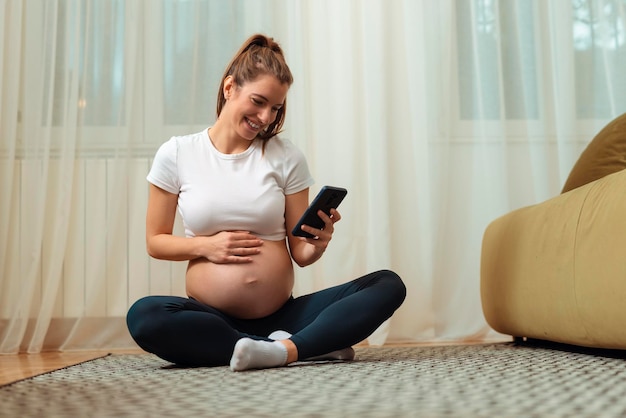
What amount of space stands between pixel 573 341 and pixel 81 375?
104cm

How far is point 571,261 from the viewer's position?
171cm

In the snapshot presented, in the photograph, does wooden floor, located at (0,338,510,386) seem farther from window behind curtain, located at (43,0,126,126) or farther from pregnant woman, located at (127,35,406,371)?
window behind curtain, located at (43,0,126,126)

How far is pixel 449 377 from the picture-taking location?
1288 millimetres

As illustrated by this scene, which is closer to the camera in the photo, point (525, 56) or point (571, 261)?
point (571, 261)

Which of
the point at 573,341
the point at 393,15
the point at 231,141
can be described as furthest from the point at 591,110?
the point at 231,141

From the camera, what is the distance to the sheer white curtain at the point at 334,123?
8.93 feet

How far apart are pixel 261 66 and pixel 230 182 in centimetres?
27

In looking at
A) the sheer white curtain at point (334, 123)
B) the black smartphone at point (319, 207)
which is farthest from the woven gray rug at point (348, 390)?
the sheer white curtain at point (334, 123)

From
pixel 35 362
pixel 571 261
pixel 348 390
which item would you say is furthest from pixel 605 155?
pixel 35 362

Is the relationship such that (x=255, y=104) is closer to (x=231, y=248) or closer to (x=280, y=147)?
(x=280, y=147)

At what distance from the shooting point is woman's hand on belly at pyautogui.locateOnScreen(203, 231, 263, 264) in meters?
1.69

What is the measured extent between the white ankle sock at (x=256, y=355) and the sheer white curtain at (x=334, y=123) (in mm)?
1206

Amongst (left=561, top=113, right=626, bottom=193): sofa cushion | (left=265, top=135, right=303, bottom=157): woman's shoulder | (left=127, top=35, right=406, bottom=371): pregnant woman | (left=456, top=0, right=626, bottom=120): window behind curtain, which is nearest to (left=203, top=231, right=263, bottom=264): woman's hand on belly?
(left=127, top=35, right=406, bottom=371): pregnant woman

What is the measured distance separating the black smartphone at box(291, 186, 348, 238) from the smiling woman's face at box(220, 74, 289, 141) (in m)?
0.25
